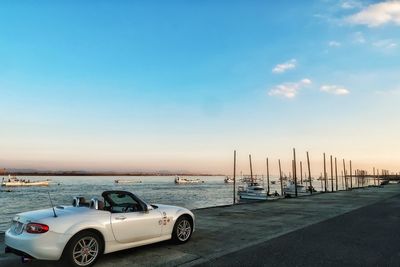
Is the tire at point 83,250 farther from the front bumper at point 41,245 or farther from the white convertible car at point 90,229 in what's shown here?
the front bumper at point 41,245

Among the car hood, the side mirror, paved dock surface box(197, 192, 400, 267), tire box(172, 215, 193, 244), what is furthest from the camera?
tire box(172, 215, 193, 244)

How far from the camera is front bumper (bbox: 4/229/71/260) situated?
6.00 m

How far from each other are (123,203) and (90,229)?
1346 mm

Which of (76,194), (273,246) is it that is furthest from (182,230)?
(76,194)

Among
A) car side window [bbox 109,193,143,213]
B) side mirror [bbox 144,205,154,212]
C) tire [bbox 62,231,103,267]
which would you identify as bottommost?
tire [bbox 62,231,103,267]

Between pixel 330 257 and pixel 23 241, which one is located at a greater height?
pixel 23 241

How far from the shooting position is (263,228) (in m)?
11.1

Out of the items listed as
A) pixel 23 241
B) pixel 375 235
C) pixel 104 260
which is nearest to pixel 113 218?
pixel 104 260

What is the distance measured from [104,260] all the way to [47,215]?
55.1 inches

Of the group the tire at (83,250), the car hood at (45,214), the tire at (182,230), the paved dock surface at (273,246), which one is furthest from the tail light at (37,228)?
the tire at (182,230)

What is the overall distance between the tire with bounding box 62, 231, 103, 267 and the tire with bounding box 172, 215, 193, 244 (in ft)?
6.84

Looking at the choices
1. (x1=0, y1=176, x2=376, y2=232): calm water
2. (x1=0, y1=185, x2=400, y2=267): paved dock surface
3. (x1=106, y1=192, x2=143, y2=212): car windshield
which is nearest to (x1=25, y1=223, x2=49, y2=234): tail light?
(x1=0, y1=185, x2=400, y2=267): paved dock surface

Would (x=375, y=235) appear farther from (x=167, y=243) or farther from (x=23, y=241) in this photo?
(x=23, y=241)

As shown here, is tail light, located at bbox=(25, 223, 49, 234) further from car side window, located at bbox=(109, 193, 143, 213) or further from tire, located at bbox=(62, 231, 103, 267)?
car side window, located at bbox=(109, 193, 143, 213)
